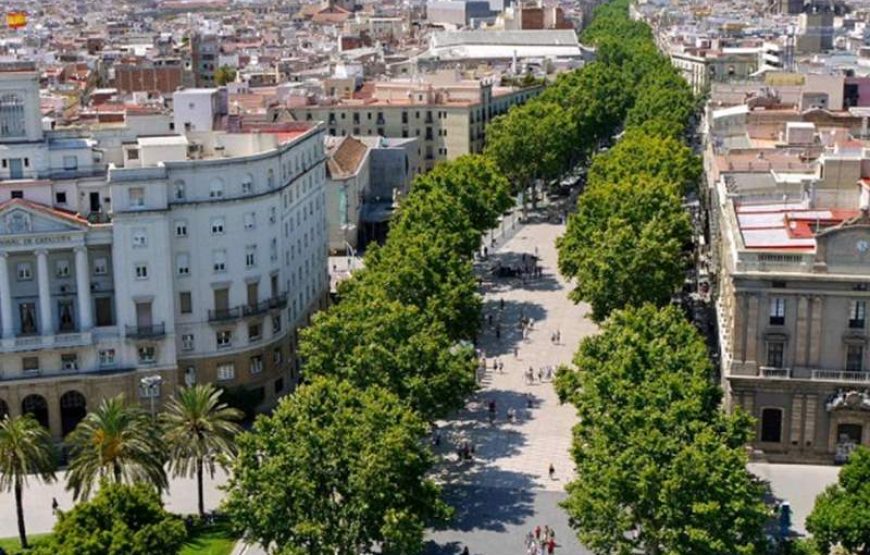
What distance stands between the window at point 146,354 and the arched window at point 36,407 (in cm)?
673

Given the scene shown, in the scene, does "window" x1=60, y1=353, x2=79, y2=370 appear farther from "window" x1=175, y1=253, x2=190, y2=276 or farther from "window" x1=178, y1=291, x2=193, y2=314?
"window" x1=175, y1=253, x2=190, y2=276

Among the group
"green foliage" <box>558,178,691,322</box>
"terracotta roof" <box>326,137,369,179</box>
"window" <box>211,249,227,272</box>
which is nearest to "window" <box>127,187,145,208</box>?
"window" <box>211,249,227,272</box>

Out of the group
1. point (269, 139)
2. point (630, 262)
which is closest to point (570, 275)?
point (630, 262)

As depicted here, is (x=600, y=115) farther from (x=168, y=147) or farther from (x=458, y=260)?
(x=168, y=147)

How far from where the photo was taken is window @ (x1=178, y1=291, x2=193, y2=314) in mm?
88500

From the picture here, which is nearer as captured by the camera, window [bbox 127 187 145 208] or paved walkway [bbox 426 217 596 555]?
paved walkway [bbox 426 217 596 555]

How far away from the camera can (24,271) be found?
84.8 m

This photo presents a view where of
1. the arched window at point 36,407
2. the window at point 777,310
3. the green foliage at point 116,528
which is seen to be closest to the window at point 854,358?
the window at point 777,310

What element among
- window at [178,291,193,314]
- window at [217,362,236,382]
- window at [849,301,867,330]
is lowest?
window at [217,362,236,382]

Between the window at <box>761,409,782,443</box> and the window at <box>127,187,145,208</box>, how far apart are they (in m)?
42.0

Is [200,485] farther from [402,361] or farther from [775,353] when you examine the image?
[775,353]

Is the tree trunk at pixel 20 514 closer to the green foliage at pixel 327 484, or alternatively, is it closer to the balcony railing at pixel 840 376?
the green foliage at pixel 327 484

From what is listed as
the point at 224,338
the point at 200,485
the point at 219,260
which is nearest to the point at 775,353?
the point at 200,485

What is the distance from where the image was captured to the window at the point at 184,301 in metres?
88.5
